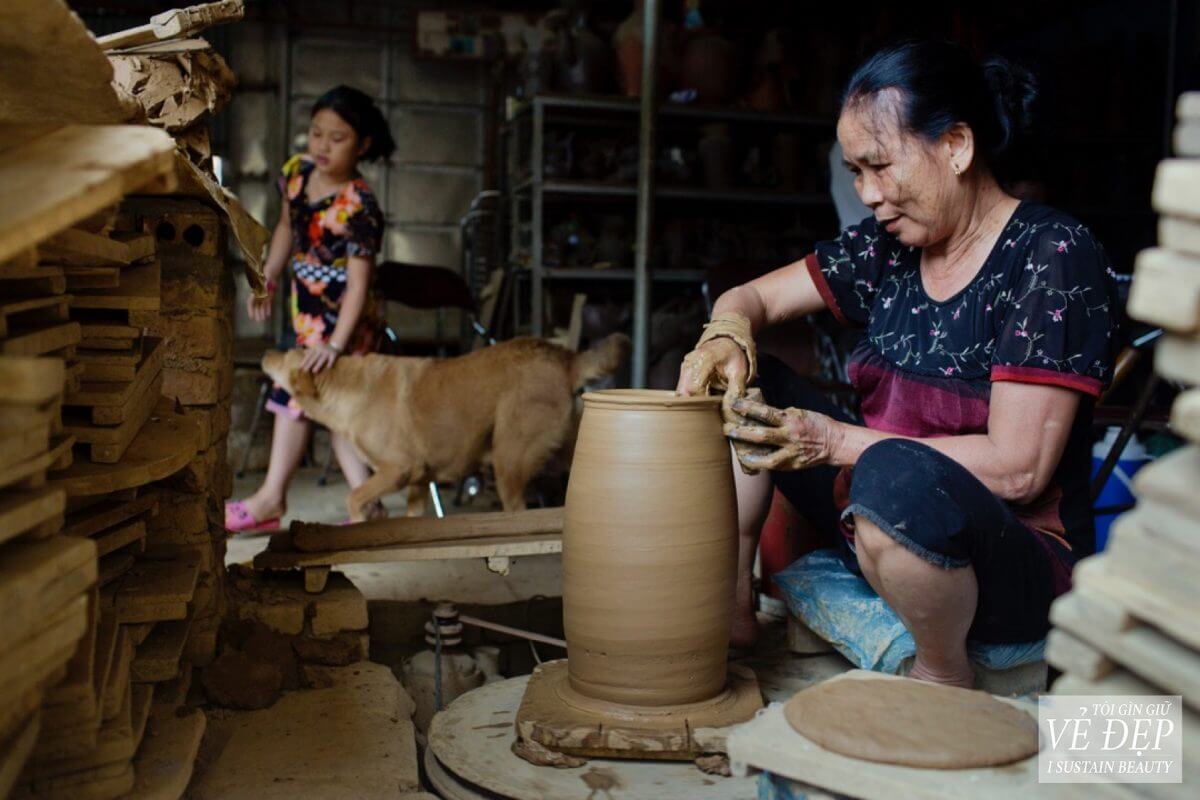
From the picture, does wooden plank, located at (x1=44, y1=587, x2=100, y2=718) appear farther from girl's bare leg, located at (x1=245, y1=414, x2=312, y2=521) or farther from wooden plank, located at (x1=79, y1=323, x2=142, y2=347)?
girl's bare leg, located at (x1=245, y1=414, x2=312, y2=521)

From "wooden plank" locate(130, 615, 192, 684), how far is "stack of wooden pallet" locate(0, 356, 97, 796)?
2.09 ft

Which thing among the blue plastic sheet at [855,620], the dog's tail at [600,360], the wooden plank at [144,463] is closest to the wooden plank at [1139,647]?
the blue plastic sheet at [855,620]

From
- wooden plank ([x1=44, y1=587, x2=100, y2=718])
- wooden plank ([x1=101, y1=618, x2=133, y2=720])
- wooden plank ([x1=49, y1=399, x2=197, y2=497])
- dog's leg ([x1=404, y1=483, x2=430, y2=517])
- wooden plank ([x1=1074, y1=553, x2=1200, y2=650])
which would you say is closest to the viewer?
wooden plank ([x1=1074, y1=553, x2=1200, y2=650])

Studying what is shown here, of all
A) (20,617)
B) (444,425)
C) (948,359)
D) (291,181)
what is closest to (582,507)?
(948,359)

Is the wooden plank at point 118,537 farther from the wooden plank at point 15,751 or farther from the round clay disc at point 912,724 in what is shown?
the round clay disc at point 912,724

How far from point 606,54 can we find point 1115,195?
10.8ft

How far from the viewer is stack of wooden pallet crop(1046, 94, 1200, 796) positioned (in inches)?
45.9

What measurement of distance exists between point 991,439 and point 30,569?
1.78 m

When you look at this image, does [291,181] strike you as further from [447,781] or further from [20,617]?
[20,617]

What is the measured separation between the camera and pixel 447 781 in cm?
221

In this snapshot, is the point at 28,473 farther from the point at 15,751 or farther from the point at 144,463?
the point at 144,463

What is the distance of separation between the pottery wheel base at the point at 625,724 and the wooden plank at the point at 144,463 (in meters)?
0.89

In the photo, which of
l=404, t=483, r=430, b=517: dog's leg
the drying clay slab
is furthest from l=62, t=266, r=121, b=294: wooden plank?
l=404, t=483, r=430, b=517: dog's leg

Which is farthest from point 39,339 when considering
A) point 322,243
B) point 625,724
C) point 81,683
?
point 322,243
